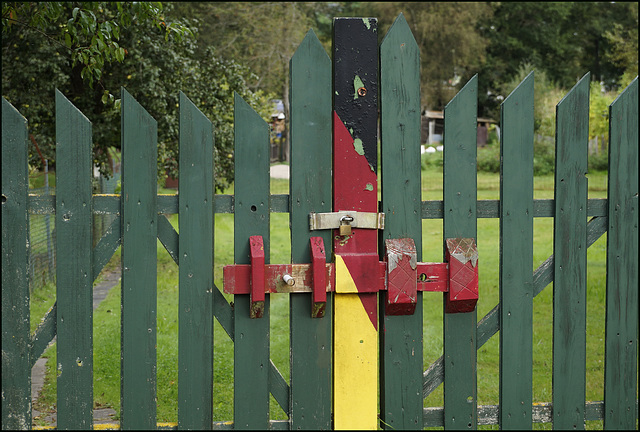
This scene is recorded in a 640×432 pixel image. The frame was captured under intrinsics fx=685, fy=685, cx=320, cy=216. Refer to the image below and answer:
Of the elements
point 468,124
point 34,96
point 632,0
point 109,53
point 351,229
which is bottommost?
point 351,229

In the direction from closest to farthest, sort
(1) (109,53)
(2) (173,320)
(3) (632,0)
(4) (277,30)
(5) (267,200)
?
1. (5) (267,200)
2. (1) (109,53)
3. (2) (173,320)
4. (4) (277,30)
5. (3) (632,0)

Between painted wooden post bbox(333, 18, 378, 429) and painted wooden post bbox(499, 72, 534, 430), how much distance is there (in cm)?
64

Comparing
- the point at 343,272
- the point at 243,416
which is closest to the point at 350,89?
the point at 343,272

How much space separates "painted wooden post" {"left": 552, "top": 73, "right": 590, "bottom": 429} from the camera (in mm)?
3344

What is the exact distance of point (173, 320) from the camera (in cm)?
788

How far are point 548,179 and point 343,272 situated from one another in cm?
2470

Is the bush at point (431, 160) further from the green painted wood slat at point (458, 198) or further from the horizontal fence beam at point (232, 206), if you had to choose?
the green painted wood slat at point (458, 198)

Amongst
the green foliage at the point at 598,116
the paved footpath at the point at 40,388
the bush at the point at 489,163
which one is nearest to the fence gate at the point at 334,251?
the paved footpath at the point at 40,388

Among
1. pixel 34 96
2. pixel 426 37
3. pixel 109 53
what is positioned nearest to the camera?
pixel 109 53

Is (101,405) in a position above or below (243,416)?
below

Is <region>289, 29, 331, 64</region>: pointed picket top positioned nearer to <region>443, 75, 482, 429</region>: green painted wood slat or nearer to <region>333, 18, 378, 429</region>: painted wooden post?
<region>333, 18, 378, 429</region>: painted wooden post

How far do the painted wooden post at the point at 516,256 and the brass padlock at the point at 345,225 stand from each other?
0.75m

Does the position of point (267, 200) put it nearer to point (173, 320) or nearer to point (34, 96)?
A: point (173, 320)

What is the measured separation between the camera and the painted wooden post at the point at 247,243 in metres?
3.15
